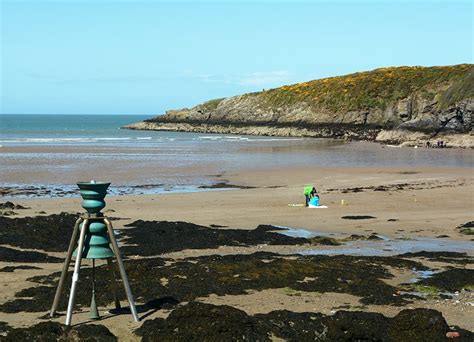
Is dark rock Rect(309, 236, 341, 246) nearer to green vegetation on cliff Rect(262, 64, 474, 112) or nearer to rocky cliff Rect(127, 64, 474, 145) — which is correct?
rocky cliff Rect(127, 64, 474, 145)

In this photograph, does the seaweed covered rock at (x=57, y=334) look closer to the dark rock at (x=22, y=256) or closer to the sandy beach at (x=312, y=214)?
the sandy beach at (x=312, y=214)

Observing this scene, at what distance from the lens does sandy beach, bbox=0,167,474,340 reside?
947 centimetres

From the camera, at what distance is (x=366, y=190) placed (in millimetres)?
29094

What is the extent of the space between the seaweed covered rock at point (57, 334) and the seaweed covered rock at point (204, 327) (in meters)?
0.45

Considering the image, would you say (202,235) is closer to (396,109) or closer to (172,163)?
(172,163)

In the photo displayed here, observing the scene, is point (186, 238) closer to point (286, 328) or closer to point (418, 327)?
point (286, 328)

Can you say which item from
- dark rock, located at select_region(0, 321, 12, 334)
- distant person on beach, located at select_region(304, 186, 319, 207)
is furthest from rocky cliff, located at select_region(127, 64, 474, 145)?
dark rock, located at select_region(0, 321, 12, 334)

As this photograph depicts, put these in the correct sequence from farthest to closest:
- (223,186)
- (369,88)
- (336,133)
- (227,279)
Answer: (369,88) → (336,133) → (223,186) → (227,279)

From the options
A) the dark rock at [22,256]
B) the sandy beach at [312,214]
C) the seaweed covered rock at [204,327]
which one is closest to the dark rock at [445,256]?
the sandy beach at [312,214]

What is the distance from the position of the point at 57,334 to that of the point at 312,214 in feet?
47.6

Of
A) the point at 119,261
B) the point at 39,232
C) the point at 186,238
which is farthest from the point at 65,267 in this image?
the point at 39,232

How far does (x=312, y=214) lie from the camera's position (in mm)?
21281

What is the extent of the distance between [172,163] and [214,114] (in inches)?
3117

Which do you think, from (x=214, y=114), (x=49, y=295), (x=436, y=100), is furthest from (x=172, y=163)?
(x=214, y=114)
